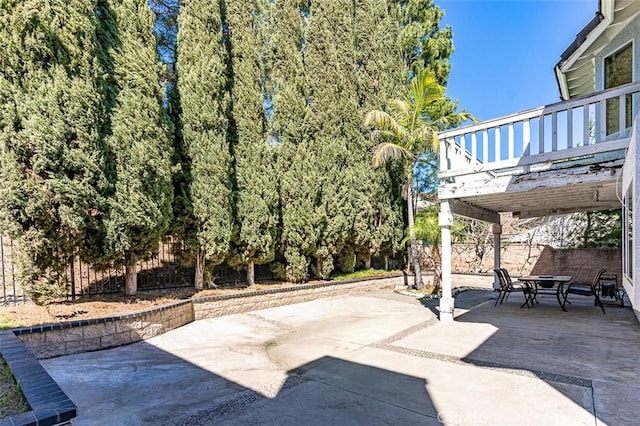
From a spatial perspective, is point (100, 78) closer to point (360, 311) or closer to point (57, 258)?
point (57, 258)

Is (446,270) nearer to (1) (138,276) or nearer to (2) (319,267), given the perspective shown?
(2) (319,267)

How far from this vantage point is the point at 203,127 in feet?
26.8

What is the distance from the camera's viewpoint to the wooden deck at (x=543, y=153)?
5.57 m

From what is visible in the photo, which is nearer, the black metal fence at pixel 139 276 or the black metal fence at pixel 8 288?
the black metal fence at pixel 8 288

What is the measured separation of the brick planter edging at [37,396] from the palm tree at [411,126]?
32.6 ft

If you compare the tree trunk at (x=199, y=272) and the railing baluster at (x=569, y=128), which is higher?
the railing baluster at (x=569, y=128)

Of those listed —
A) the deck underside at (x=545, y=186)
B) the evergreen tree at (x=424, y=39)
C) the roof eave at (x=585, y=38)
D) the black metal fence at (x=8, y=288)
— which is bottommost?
the black metal fence at (x=8, y=288)

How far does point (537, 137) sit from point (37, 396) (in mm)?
7316

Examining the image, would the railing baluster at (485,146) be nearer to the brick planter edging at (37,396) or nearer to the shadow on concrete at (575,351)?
the shadow on concrete at (575,351)

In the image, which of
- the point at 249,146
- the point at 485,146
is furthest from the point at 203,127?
the point at 485,146

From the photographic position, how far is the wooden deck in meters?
5.57

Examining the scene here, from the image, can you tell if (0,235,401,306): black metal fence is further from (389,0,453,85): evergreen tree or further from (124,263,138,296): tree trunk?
(389,0,453,85): evergreen tree

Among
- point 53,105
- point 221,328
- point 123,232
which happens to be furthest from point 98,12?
point 221,328

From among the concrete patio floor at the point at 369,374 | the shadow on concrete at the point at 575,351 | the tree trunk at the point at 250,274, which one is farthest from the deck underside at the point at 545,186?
the tree trunk at the point at 250,274
